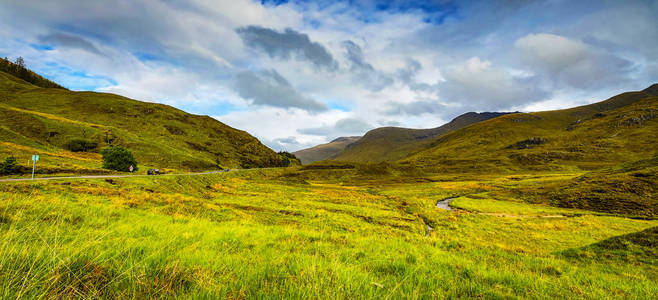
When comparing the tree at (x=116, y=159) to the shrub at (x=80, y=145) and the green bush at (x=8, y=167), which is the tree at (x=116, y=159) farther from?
the shrub at (x=80, y=145)

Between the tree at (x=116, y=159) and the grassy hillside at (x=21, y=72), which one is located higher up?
the grassy hillside at (x=21, y=72)

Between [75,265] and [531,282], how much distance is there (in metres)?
8.05

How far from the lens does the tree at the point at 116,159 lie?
159 feet

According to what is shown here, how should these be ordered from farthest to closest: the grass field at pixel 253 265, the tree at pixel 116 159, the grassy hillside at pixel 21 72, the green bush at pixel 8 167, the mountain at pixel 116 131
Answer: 1. the grassy hillside at pixel 21 72
2. the mountain at pixel 116 131
3. the tree at pixel 116 159
4. the green bush at pixel 8 167
5. the grass field at pixel 253 265

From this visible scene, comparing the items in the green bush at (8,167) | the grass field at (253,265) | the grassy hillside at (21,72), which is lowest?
the grass field at (253,265)

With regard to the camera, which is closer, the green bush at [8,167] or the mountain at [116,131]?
the green bush at [8,167]

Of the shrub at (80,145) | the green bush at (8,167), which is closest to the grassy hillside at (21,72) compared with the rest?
the shrub at (80,145)

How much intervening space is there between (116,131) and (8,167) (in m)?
78.0

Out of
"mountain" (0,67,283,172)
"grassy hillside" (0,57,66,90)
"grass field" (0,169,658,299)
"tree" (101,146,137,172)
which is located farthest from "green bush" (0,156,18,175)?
"grassy hillside" (0,57,66,90)

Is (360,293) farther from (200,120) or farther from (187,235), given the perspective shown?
(200,120)

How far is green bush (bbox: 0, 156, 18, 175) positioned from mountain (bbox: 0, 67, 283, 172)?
271 cm

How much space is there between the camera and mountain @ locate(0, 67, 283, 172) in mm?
73938

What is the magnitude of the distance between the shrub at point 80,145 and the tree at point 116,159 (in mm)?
45277

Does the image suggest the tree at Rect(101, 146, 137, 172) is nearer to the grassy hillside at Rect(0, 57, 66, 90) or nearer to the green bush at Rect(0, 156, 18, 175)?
the green bush at Rect(0, 156, 18, 175)
